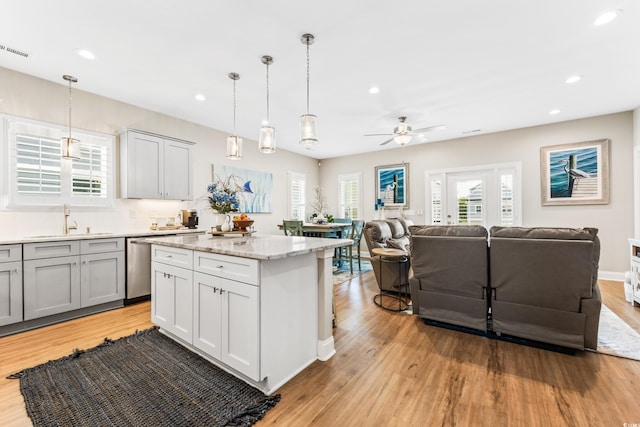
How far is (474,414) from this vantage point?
1628mm

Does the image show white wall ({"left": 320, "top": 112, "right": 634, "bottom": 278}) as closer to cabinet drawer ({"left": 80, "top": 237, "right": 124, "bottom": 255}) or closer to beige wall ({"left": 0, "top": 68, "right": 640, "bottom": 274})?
beige wall ({"left": 0, "top": 68, "right": 640, "bottom": 274})

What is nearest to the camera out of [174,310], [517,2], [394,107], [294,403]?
[294,403]

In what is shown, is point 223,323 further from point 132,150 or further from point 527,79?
point 527,79

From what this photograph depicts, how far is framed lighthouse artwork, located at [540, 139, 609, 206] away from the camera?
15.3 feet

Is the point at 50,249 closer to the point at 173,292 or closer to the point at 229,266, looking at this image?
the point at 173,292

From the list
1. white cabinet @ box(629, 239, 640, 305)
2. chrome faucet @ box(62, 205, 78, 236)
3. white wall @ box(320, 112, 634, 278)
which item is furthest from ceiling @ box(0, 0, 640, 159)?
white cabinet @ box(629, 239, 640, 305)

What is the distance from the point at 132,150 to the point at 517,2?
15.2ft

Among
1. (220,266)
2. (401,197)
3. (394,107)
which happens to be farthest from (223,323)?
(401,197)

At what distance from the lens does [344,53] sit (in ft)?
9.20

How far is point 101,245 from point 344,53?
366cm

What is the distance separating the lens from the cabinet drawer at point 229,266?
1772 millimetres

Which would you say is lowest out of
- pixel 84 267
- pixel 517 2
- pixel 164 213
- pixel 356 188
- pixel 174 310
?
pixel 174 310

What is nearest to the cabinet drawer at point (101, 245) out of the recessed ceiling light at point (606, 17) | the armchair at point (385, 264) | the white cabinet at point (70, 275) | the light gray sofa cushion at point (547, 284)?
the white cabinet at point (70, 275)

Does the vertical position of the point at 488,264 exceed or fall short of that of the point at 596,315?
it exceeds it
